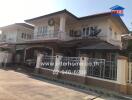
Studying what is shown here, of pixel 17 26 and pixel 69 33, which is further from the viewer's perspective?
pixel 17 26

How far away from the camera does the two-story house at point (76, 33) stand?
15.6 meters

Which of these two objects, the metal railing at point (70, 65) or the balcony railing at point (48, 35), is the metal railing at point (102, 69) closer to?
the metal railing at point (70, 65)

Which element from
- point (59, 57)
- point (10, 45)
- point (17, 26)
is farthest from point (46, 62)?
point (17, 26)

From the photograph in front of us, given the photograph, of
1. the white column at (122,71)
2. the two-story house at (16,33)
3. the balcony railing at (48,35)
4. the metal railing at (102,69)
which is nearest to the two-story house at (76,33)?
the balcony railing at (48,35)

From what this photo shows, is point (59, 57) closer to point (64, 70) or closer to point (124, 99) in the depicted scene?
point (64, 70)

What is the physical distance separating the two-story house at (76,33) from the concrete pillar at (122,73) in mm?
5408

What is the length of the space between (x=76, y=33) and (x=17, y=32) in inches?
433

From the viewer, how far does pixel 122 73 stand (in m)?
8.48

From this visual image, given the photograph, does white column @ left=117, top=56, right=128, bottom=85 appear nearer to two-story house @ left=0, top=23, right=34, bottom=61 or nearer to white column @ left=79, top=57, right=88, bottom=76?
white column @ left=79, top=57, right=88, bottom=76

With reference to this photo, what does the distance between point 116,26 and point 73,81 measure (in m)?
12.3

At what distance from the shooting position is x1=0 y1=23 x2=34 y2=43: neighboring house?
25.0 meters

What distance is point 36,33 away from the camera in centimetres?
2153

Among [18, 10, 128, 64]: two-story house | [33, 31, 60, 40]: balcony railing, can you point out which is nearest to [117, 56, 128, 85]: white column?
[18, 10, 128, 64]: two-story house

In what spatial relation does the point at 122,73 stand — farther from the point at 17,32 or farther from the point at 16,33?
the point at 16,33
